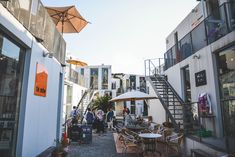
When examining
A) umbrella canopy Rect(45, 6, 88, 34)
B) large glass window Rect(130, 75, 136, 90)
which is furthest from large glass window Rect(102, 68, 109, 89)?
umbrella canopy Rect(45, 6, 88, 34)

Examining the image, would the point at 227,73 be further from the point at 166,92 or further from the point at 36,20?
the point at 36,20

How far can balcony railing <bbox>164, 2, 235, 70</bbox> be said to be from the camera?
22.6ft

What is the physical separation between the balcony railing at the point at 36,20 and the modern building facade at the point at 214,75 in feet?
19.1

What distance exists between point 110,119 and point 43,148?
954cm

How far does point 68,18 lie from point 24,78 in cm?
513

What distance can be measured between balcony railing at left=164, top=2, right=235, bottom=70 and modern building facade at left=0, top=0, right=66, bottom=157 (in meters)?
6.39

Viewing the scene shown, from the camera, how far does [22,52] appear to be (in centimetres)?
429

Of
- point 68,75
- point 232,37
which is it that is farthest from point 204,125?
point 68,75

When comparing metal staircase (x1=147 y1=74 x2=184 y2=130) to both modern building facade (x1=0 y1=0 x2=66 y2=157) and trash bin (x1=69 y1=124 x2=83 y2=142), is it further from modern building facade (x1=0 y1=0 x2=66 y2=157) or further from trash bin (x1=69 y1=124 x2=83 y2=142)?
modern building facade (x1=0 y1=0 x2=66 y2=157)

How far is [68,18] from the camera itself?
851cm

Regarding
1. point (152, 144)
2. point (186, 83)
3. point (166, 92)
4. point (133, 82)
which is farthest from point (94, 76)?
point (152, 144)

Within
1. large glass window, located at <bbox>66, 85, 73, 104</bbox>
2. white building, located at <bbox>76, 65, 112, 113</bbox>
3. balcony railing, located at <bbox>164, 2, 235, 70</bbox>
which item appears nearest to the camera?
balcony railing, located at <bbox>164, 2, 235, 70</bbox>

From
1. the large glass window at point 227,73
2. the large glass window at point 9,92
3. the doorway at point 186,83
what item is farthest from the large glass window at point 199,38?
the large glass window at point 9,92

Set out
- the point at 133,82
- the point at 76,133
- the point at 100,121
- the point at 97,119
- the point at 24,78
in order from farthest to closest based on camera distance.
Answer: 1. the point at 133,82
2. the point at 97,119
3. the point at 100,121
4. the point at 76,133
5. the point at 24,78
